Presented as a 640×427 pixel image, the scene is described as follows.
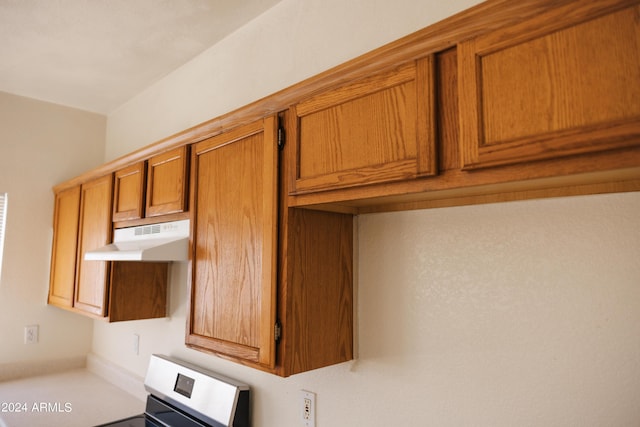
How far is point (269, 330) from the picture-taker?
3.93 ft

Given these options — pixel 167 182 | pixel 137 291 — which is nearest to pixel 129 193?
pixel 167 182

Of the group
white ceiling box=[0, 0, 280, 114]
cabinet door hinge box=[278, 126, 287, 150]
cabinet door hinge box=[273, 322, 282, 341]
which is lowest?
cabinet door hinge box=[273, 322, 282, 341]

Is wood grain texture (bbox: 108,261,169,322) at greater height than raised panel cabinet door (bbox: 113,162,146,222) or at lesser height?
lesser

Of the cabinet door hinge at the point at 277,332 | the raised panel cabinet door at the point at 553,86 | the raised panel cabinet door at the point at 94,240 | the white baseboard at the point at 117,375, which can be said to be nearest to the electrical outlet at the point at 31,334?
the white baseboard at the point at 117,375

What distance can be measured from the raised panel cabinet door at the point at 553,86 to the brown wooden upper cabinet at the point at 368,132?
0.31 feet

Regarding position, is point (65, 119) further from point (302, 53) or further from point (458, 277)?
point (458, 277)

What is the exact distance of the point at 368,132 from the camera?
3.27ft

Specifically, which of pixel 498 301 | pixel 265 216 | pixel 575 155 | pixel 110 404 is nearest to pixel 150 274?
pixel 110 404

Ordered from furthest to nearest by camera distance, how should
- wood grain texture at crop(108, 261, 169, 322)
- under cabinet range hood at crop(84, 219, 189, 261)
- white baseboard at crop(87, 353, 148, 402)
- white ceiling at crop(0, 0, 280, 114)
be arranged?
white baseboard at crop(87, 353, 148, 402) < wood grain texture at crop(108, 261, 169, 322) < white ceiling at crop(0, 0, 280, 114) < under cabinet range hood at crop(84, 219, 189, 261)

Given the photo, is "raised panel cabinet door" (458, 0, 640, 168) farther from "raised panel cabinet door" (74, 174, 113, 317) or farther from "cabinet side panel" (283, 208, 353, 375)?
"raised panel cabinet door" (74, 174, 113, 317)

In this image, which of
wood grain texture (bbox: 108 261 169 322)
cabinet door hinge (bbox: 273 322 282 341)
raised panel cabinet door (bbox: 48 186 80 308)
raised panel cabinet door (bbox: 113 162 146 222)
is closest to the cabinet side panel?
cabinet door hinge (bbox: 273 322 282 341)

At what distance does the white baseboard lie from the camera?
7.76ft

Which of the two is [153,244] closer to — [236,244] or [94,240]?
[236,244]

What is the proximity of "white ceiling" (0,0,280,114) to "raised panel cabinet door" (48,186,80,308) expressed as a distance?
2.24 feet
